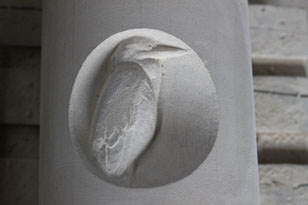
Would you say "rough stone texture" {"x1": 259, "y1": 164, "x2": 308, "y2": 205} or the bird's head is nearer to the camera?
the bird's head

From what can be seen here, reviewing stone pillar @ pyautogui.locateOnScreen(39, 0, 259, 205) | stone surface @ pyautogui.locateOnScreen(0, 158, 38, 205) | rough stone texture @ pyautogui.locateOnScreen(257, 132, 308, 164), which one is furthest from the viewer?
rough stone texture @ pyautogui.locateOnScreen(257, 132, 308, 164)

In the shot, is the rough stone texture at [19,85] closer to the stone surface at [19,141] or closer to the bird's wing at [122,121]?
the stone surface at [19,141]

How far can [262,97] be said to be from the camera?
1.16 meters

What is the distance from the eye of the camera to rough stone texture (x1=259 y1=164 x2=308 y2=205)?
1.10m

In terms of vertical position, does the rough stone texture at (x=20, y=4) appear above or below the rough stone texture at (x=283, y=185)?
above

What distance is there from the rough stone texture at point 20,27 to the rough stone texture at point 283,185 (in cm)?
52

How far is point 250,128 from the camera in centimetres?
81

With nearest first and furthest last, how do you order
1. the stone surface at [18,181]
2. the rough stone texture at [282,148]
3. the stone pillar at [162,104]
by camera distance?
the stone pillar at [162,104], the stone surface at [18,181], the rough stone texture at [282,148]

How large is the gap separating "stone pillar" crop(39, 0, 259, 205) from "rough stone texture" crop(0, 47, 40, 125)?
0.84 feet

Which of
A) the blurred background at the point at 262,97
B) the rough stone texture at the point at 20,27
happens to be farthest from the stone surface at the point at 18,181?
the rough stone texture at the point at 20,27

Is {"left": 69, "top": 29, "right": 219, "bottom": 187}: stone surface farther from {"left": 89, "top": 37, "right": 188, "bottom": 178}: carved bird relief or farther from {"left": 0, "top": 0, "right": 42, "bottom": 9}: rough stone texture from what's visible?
{"left": 0, "top": 0, "right": 42, "bottom": 9}: rough stone texture

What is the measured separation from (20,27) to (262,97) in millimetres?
507

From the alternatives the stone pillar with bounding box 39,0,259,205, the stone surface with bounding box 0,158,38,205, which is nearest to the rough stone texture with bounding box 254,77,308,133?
the stone pillar with bounding box 39,0,259,205

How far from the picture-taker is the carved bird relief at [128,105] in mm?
768
